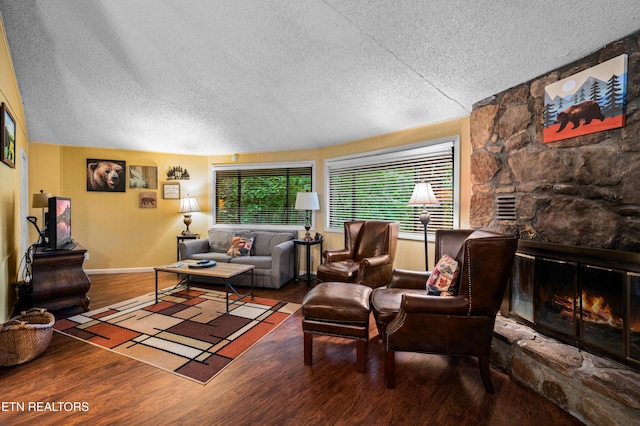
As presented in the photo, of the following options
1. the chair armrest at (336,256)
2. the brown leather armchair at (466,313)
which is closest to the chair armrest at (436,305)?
Answer: the brown leather armchair at (466,313)

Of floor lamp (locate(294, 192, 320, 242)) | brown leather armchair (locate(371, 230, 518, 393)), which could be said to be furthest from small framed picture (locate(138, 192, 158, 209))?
brown leather armchair (locate(371, 230, 518, 393))

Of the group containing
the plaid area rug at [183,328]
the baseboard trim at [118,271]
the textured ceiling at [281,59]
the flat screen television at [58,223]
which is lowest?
the plaid area rug at [183,328]

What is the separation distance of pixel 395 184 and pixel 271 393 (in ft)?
9.89

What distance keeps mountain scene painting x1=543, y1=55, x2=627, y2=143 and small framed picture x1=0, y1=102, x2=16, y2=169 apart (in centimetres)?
463

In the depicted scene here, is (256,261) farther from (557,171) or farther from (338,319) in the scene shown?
(557,171)

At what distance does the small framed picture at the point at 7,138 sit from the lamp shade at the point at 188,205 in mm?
2392

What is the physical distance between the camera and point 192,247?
4.75 m

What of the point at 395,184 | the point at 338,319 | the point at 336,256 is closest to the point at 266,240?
the point at 336,256

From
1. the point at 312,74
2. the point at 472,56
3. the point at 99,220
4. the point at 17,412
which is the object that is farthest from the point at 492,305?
the point at 99,220

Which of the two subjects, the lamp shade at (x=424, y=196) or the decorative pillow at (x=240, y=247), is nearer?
the lamp shade at (x=424, y=196)

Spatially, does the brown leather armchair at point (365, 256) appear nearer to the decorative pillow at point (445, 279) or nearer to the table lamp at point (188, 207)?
the decorative pillow at point (445, 279)

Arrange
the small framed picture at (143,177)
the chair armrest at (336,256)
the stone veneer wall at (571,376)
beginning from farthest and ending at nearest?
the small framed picture at (143,177)
the chair armrest at (336,256)
the stone veneer wall at (571,376)

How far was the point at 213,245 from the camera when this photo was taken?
5137 mm

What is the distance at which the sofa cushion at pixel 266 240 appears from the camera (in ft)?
15.9
